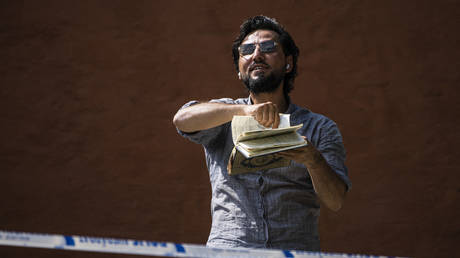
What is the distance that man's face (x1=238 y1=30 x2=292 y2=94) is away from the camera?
1934 millimetres

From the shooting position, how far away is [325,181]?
1690mm

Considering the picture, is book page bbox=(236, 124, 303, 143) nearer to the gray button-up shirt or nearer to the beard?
the gray button-up shirt

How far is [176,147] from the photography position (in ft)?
12.8

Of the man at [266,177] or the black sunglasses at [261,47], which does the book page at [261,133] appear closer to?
the man at [266,177]

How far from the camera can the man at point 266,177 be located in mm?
1692

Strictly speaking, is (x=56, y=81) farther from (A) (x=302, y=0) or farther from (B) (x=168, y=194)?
(A) (x=302, y=0)

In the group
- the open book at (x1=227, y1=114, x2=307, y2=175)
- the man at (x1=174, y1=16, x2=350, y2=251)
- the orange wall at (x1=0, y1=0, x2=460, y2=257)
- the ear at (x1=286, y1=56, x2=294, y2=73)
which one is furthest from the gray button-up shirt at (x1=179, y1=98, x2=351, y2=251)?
the orange wall at (x1=0, y1=0, x2=460, y2=257)

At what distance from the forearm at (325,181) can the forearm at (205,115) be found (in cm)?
30

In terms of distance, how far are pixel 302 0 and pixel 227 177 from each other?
8.11 feet

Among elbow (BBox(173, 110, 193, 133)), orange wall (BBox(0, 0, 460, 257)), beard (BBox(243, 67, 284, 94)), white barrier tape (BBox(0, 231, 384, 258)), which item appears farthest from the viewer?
orange wall (BBox(0, 0, 460, 257))

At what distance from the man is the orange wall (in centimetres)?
192

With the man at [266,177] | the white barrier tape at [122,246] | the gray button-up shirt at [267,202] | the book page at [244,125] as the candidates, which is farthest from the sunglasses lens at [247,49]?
the white barrier tape at [122,246]

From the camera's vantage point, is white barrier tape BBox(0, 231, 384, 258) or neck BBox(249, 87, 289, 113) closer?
white barrier tape BBox(0, 231, 384, 258)

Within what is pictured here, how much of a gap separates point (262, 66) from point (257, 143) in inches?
20.0
